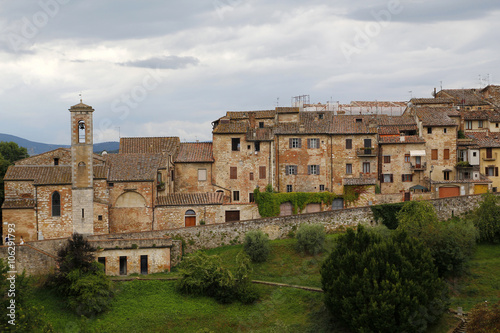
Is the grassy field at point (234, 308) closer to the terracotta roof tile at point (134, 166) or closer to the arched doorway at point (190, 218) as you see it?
the arched doorway at point (190, 218)

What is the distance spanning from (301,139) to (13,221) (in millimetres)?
24298

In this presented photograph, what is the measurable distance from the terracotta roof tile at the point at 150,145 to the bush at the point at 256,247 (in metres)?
14.3

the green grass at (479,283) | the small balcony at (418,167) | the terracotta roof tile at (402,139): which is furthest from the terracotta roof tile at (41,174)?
the small balcony at (418,167)

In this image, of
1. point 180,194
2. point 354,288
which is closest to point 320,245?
point 354,288

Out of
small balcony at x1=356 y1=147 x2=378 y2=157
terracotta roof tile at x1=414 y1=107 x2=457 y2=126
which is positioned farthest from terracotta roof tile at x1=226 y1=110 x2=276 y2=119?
terracotta roof tile at x1=414 y1=107 x2=457 y2=126

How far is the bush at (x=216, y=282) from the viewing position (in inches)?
1410

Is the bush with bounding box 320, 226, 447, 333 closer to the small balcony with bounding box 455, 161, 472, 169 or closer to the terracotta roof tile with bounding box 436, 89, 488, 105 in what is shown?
the small balcony with bounding box 455, 161, 472, 169

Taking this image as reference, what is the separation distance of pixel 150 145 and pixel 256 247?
1738cm

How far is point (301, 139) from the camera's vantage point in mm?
52031

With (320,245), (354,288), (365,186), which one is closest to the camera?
(354,288)

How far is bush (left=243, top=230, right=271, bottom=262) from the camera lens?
40.1 meters

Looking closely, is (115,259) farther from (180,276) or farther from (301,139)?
(301,139)

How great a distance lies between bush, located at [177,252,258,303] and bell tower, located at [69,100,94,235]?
9984 millimetres

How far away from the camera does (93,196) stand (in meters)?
43.5
